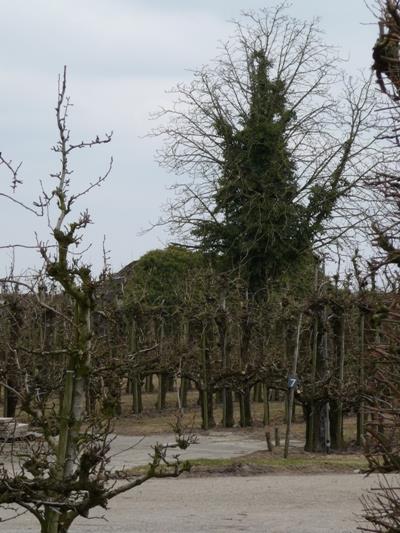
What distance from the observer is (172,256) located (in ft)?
141

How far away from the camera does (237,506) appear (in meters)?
14.1

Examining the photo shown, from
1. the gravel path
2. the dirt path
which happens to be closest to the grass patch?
the dirt path

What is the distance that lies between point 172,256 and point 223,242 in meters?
4.94

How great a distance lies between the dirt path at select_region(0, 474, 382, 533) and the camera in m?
12.4

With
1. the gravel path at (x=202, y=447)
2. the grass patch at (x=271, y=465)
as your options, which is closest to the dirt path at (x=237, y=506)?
the grass patch at (x=271, y=465)

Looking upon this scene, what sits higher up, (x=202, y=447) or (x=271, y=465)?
(x=202, y=447)

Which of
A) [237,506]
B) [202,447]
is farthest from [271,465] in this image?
[237,506]

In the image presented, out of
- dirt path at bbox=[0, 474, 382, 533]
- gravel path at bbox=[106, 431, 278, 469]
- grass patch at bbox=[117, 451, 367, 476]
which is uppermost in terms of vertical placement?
gravel path at bbox=[106, 431, 278, 469]

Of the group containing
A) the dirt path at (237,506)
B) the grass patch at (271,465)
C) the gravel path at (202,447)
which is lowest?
the dirt path at (237,506)

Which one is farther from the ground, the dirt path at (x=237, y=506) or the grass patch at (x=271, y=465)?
the grass patch at (x=271, y=465)

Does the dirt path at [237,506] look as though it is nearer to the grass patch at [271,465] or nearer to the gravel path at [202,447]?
the grass patch at [271,465]

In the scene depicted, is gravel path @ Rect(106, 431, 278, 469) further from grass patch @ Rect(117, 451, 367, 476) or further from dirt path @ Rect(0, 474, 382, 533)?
dirt path @ Rect(0, 474, 382, 533)

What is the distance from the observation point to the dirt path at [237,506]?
40.8 ft

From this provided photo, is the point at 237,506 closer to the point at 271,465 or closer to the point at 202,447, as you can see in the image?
the point at 271,465
